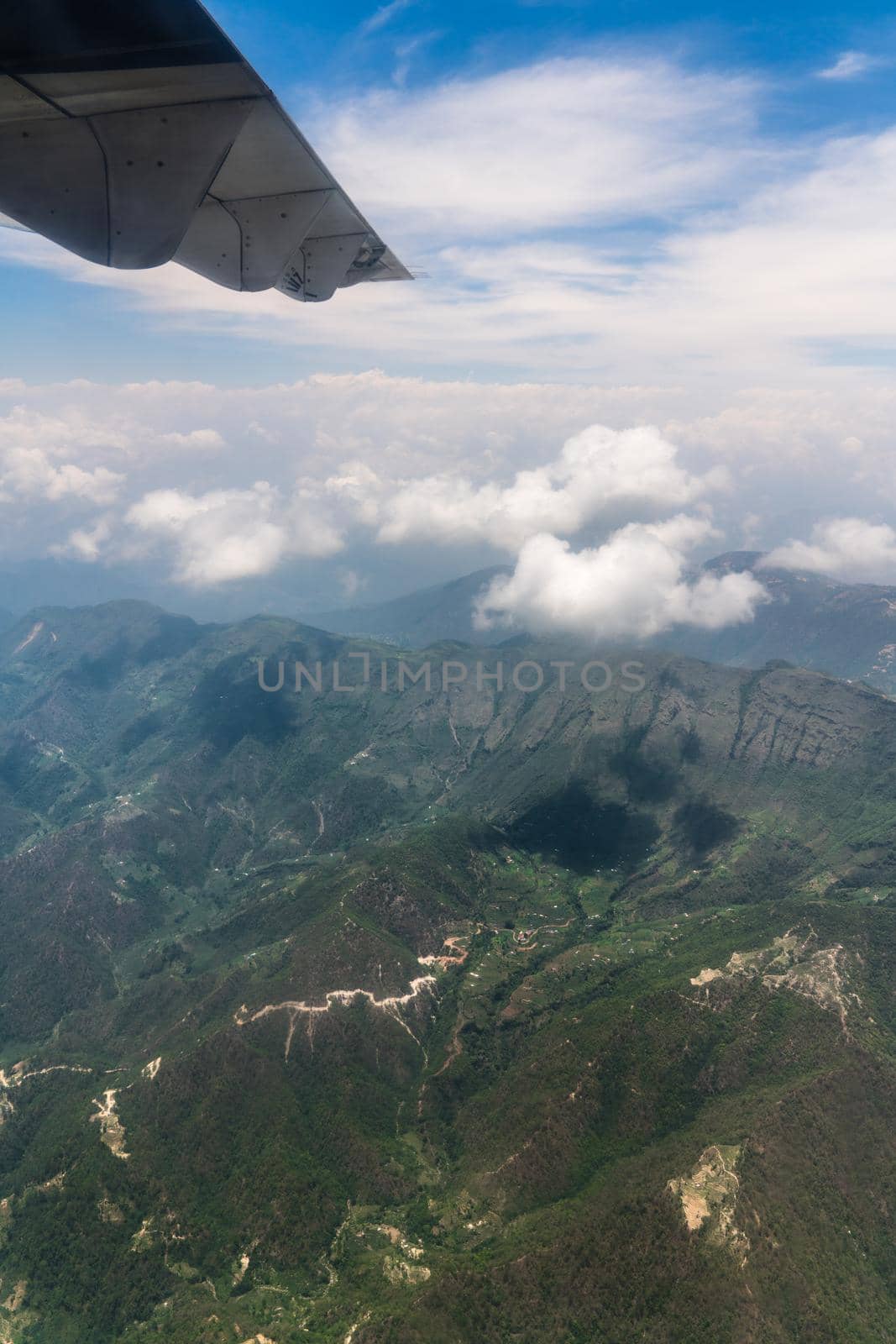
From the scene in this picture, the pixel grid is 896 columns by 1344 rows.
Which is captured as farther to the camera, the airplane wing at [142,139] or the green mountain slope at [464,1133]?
the green mountain slope at [464,1133]

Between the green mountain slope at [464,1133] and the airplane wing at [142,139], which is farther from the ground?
the airplane wing at [142,139]

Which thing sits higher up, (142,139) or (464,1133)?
(142,139)

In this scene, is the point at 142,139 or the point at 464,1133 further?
the point at 464,1133

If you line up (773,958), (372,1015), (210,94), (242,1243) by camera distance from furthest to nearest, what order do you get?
1. (372,1015)
2. (773,958)
3. (242,1243)
4. (210,94)

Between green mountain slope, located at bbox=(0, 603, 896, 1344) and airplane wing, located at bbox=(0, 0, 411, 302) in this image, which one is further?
green mountain slope, located at bbox=(0, 603, 896, 1344)

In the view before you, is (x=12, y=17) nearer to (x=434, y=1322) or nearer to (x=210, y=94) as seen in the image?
(x=210, y=94)

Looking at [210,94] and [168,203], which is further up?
[210,94]

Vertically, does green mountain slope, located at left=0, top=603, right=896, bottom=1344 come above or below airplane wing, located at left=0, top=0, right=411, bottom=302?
below

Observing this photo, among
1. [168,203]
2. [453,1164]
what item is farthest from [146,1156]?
[168,203]
